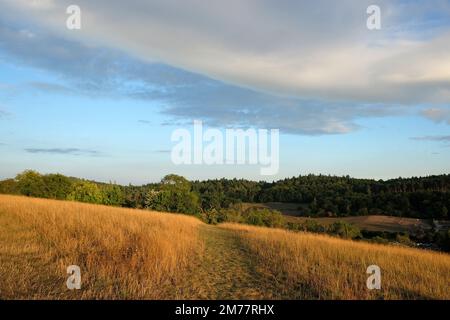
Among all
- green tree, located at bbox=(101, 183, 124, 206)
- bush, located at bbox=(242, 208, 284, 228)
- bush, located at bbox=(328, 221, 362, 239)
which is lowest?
bush, located at bbox=(328, 221, 362, 239)

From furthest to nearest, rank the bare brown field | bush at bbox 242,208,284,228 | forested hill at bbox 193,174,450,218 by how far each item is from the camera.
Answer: forested hill at bbox 193,174,450,218 < the bare brown field < bush at bbox 242,208,284,228

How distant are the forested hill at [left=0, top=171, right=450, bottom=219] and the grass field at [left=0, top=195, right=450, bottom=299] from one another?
4222 centimetres

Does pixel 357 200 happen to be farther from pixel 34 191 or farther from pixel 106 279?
pixel 106 279

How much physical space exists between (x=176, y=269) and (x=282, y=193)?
416ft

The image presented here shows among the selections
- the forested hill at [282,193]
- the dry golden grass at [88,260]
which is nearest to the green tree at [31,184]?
the forested hill at [282,193]

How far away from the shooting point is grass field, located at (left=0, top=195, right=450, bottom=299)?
6.98 metres

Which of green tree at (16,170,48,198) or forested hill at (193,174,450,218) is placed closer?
green tree at (16,170,48,198)

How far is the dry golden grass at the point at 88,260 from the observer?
6.72 meters

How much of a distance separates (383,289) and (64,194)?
52622mm

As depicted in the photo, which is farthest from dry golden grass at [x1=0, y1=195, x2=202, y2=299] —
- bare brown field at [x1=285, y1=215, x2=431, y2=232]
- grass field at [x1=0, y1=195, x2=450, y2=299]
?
bare brown field at [x1=285, y1=215, x2=431, y2=232]

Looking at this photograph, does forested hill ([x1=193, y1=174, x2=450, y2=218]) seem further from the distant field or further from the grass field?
the grass field

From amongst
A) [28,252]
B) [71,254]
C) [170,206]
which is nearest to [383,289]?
[71,254]

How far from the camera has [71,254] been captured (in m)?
9.52

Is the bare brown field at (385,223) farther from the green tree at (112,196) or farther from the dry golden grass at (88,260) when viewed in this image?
the dry golden grass at (88,260)
